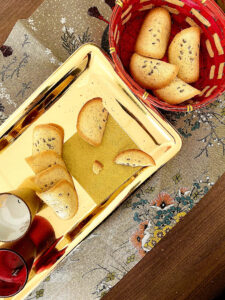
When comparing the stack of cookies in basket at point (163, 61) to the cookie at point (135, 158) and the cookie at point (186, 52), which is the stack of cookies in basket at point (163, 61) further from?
the cookie at point (135, 158)

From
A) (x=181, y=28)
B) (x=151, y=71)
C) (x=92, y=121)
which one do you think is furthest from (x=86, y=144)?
(x=181, y=28)

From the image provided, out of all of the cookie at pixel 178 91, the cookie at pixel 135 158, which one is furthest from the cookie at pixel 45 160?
the cookie at pixel 178 91

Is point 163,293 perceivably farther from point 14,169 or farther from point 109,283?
point 14,169

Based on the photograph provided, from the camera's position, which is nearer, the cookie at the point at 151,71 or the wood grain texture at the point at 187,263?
the cookie at the point at 151,71

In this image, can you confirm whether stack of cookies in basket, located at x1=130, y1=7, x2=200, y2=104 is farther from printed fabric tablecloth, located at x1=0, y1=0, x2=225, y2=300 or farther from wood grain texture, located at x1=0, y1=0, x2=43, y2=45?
wood grain texture, located at x1=0, y1=0, x2=43, y2=45

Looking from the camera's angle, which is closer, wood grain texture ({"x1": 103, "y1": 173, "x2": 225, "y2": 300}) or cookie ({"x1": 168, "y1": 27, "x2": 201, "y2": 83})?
cookie ({"x1": 168, "y1": 27, "x2": 201, "y2": 83})

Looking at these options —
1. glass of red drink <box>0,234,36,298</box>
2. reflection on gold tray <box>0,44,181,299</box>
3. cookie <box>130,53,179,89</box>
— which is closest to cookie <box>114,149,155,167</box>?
reflection on gold tray <box>0,44,181,299</box>

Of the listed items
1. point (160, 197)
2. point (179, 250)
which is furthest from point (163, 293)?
point (160, 197)

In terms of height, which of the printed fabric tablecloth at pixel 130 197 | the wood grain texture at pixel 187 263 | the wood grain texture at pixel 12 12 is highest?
the wood grain texture at pixel 12 12
